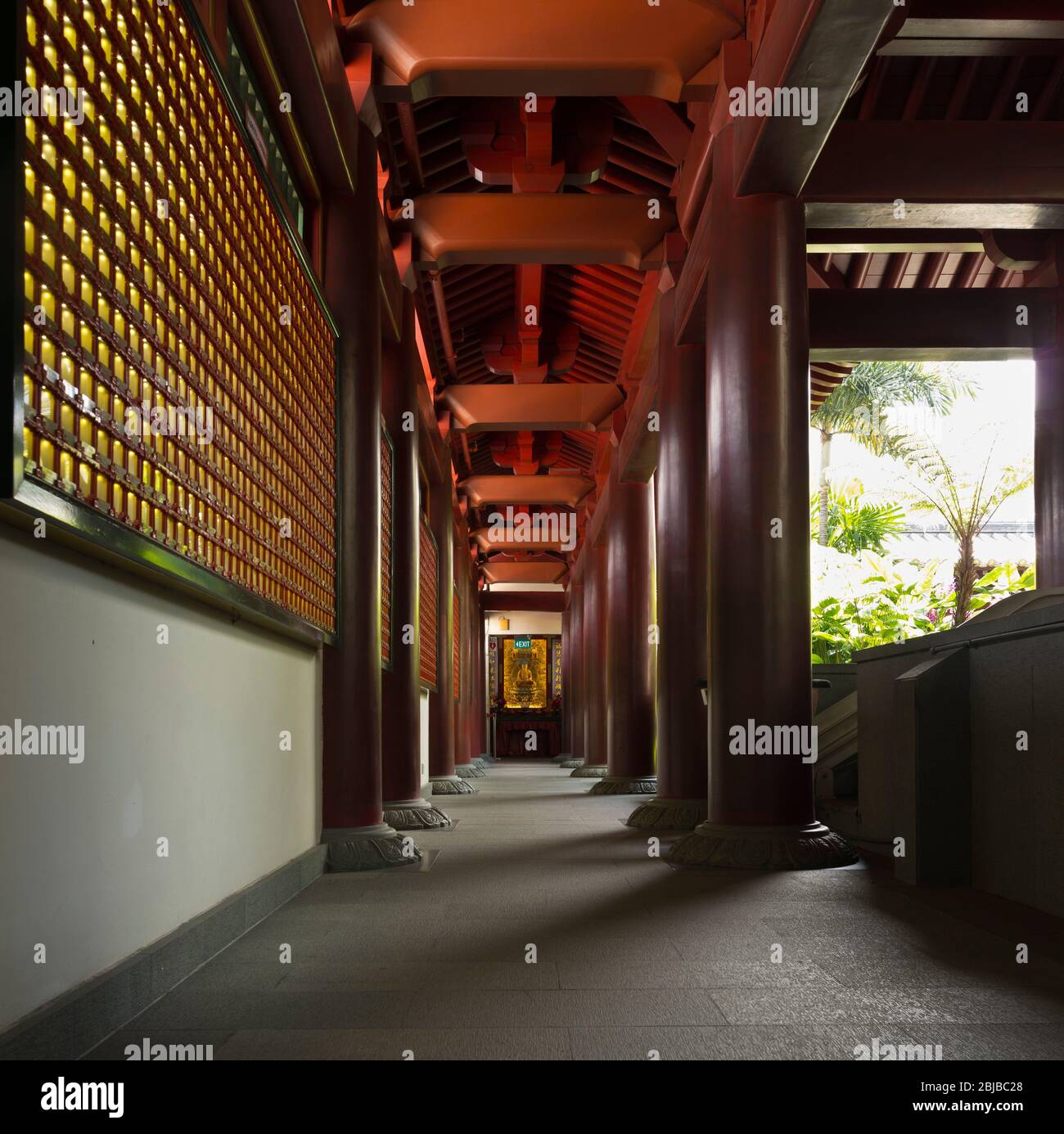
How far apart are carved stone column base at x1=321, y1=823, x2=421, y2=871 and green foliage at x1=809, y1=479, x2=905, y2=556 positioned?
1854cm

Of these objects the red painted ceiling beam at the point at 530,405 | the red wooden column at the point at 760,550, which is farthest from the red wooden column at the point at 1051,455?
the red painted ceiling beam at the point at 530,405

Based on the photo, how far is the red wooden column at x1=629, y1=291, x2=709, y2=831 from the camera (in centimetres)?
822

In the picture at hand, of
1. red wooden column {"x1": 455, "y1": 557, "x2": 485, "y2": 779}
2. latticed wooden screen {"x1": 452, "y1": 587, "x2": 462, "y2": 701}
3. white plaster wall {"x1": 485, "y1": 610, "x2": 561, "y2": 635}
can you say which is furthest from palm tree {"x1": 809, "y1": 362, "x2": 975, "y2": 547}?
latticed wooden screen {"x1": 452, "y1": 587, "x2": 462, "y2": 701}

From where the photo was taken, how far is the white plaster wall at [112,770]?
224 centimetres

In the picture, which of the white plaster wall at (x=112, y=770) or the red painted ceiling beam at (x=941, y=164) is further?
the red painted ceiling beam at (x=941, y=164)

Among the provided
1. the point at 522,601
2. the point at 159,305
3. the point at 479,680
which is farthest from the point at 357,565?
the point at 522,601

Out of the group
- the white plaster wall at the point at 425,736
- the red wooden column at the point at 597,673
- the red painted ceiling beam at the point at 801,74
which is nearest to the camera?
the red painted ceiling beam at the point at 801,74

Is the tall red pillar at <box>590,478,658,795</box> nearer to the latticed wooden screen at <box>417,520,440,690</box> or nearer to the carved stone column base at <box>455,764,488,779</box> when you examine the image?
the latticed wooden screen at <box>417,520,440,690</box>

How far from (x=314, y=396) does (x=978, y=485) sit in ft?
60.5

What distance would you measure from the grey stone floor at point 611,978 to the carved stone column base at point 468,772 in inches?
457

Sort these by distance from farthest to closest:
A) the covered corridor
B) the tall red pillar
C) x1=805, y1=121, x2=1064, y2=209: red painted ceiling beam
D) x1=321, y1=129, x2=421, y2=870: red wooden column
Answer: the tall red pillar → x1=805, y1=121, x2=1064, y2=209: red painted ceiling beam → x1=321, y1=129, x2=421, y2=870: red wooden column → the covered corridor

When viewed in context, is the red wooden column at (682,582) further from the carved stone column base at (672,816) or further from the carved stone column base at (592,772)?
the carved stone column base at (592,772)

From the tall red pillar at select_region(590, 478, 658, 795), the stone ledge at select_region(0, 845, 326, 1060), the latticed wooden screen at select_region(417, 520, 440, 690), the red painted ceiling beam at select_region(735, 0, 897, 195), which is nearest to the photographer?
the stone ledge at select_region(0, 845, 326, 1060)
